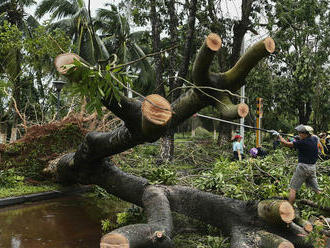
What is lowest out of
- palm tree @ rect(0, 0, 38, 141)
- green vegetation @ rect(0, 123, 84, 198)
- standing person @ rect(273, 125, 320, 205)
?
green vegetation @ rect(0, 123, 84, 198)

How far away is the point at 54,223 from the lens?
6.50 m

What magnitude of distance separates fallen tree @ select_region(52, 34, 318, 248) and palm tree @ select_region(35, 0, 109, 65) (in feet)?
50.5

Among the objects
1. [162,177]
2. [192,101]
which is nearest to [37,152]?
[162,177]

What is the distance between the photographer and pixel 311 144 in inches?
213

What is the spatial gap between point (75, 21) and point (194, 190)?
1860cm

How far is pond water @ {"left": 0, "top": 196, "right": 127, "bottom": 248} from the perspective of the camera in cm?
540

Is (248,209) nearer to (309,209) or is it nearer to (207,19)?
(309,209)

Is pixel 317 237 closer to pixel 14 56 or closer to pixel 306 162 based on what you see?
pixel 306 162

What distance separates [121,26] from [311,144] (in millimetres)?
20846

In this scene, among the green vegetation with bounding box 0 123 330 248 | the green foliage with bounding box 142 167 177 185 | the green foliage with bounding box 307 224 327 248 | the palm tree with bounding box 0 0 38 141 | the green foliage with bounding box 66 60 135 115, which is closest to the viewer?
the green foliage with bounding box 66 60 135 115

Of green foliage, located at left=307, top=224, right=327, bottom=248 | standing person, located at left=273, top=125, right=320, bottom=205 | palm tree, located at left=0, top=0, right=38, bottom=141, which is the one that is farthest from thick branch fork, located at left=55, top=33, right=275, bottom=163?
palm tree, located at left=0, top=0, right=38, bottom=141

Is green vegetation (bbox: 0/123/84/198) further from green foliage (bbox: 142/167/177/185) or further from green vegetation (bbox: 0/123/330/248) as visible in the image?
green foliage (bbox: 142/167/177/185)

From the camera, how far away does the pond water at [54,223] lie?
540 centimetres

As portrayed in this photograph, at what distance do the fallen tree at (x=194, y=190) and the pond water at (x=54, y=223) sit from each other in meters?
1.17
